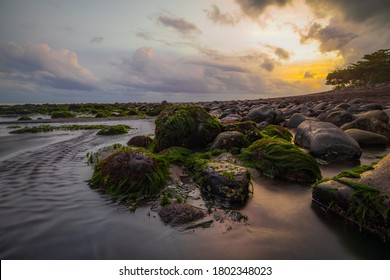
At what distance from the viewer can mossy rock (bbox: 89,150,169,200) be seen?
3523 mm

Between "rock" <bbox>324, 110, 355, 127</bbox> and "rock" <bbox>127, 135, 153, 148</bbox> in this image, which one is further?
"rock" <bbox>324, 110, 355, 127</bbox>

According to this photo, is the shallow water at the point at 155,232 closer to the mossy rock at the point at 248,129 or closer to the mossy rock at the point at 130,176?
the mossy rock at the point at 130,176

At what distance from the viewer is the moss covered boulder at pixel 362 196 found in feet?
7.98

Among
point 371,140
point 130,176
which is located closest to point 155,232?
point 130,176

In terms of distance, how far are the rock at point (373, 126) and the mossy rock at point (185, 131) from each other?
4.97 metres

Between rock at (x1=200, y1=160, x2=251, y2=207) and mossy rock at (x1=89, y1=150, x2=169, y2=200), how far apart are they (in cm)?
78

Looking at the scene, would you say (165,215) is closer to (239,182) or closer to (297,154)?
(239,182)

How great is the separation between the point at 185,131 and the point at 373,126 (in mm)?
6008

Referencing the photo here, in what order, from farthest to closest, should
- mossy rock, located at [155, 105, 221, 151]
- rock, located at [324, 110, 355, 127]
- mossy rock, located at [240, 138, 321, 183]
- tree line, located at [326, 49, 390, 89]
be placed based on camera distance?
tree line, located at [326, 49, 390, 89] < rock, located at [324, 110, 355, 127] < mossy rock, located at [155, 105, 221, 151] < mossy rock, located at [240, 138, 321, 183]

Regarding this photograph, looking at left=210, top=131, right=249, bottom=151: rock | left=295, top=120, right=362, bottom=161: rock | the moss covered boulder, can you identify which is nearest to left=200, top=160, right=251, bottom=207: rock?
the moss covered boulder

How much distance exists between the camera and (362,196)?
263 centimetres

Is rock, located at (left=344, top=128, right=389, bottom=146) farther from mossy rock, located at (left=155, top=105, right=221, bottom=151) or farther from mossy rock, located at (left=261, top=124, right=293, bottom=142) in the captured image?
mossy rock, located at (left=155, top=105, right=221, bottom=151)

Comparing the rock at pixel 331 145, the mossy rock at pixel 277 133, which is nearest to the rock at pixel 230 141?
the rock at pixel 331 145

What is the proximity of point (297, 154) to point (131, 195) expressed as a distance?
293 cm
